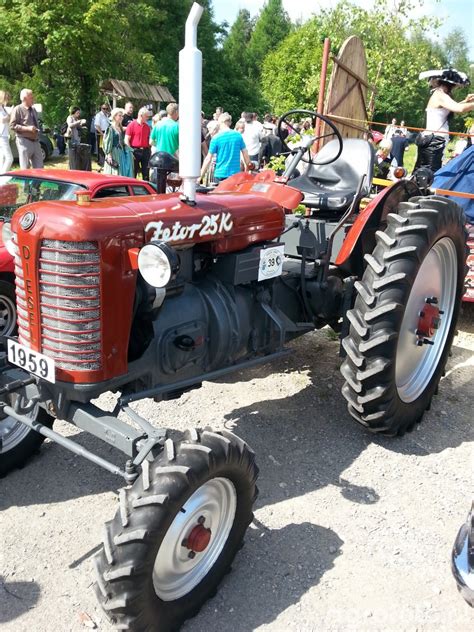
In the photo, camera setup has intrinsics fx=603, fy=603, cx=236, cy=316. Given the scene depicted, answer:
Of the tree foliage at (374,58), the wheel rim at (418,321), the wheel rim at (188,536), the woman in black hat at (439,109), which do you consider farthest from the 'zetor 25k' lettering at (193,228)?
the tree foliage at (374,58)

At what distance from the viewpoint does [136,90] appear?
2369 centimetres

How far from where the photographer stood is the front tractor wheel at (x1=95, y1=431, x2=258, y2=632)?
1.93 metres

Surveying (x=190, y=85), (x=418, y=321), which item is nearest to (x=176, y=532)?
(x=190, y=85)

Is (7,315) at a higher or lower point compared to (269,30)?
lower

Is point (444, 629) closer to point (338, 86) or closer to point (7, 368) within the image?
point (7, 368)

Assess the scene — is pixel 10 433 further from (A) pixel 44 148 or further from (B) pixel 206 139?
(A) pixel 44 148

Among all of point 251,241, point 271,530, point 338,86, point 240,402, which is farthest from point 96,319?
point 338,86

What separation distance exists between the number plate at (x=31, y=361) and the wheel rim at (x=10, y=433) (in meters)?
0.63

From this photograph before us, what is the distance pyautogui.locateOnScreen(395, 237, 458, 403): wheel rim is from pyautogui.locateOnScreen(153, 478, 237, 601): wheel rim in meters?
1.53

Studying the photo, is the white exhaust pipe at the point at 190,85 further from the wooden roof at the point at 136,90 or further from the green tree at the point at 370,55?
the wooden roof at the point at 136,90

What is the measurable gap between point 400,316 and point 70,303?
1706mm

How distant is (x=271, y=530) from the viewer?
2.67m

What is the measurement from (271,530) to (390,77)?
61.8 feet

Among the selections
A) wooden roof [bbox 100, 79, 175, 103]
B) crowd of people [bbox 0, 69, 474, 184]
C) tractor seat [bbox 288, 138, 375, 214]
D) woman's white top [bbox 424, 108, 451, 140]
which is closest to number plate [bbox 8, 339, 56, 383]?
tractor seat [bbox 288, 138, 375, 214]
